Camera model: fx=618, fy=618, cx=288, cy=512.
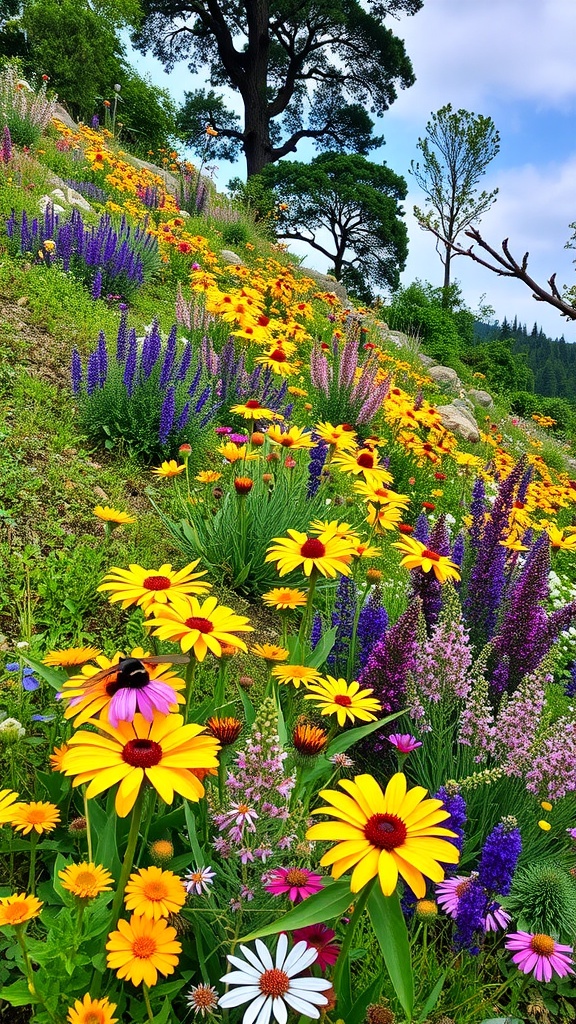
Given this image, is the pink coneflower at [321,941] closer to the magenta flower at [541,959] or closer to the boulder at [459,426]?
the magenta flower at [541,959]

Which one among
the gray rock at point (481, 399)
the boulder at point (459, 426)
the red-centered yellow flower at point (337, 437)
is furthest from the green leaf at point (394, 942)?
the gray rock at point (481, 399)

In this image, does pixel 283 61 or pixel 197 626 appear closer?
pixel 197 626

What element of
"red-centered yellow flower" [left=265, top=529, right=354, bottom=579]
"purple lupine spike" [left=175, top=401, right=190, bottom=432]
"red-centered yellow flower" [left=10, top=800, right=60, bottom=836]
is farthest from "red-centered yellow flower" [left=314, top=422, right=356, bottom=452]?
"red-centered yellow flower" [left=10, top=800, right=60, bottom=836]

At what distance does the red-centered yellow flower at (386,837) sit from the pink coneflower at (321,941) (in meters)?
0.20

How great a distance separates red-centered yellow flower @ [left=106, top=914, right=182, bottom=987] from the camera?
0.79 m

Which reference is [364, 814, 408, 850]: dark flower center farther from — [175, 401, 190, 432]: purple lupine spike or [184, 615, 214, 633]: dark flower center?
[175, 401, 190, 432]: purple lupine spike

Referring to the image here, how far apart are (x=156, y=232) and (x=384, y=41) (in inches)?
653

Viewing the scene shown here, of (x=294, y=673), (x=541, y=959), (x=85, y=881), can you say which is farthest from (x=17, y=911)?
(x=541, y=959)

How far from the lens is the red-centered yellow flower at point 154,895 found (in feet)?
2.74

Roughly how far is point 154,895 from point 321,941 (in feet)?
0.83

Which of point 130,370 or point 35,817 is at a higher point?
point 130,370

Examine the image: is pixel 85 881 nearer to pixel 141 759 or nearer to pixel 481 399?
pixel 141 759

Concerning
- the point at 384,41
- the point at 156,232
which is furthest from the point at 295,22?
the point at 156,232

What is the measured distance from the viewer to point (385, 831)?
79 cm
